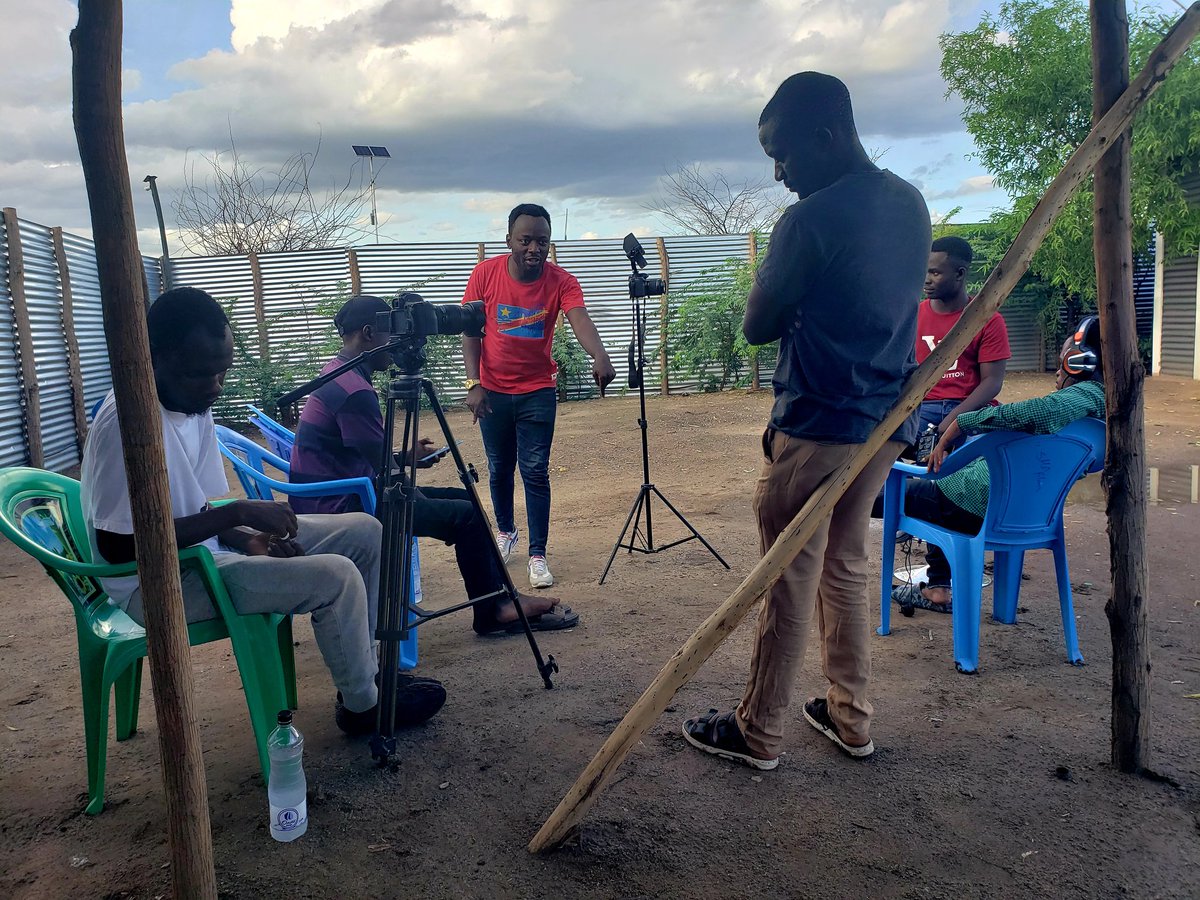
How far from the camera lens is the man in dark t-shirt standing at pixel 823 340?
7.63 feet

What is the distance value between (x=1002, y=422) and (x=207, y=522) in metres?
2.66

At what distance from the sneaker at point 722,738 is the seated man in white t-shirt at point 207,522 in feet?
3.37

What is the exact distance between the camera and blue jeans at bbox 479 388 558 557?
15.0ft

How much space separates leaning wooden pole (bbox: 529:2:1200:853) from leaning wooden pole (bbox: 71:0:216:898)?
2.86 ft

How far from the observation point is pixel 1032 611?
396 centimetres

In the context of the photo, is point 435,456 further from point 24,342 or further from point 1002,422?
point 24,342

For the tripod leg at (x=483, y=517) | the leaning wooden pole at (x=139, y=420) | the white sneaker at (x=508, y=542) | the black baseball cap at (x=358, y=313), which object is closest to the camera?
the leaning wooden pole at (x=139, y=420)

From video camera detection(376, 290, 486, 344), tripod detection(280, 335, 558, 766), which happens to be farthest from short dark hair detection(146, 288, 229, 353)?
video camera detection(376, 290, 486, 344)

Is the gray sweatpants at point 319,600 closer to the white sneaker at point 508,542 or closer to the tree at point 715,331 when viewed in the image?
the white sneaker at point 508,542

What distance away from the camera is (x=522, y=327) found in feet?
15.0

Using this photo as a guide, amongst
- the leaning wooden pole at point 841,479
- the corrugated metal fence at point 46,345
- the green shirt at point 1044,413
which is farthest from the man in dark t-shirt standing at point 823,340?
the corrugated metal fence at point 46,345

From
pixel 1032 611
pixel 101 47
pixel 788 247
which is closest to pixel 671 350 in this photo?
pixel 1032 611

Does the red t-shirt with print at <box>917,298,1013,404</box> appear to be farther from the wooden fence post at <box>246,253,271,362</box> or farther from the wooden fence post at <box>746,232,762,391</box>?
the wooden fence post at <box>246,253,271,362</box>

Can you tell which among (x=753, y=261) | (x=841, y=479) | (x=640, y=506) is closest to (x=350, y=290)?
(x=753, y=261)
